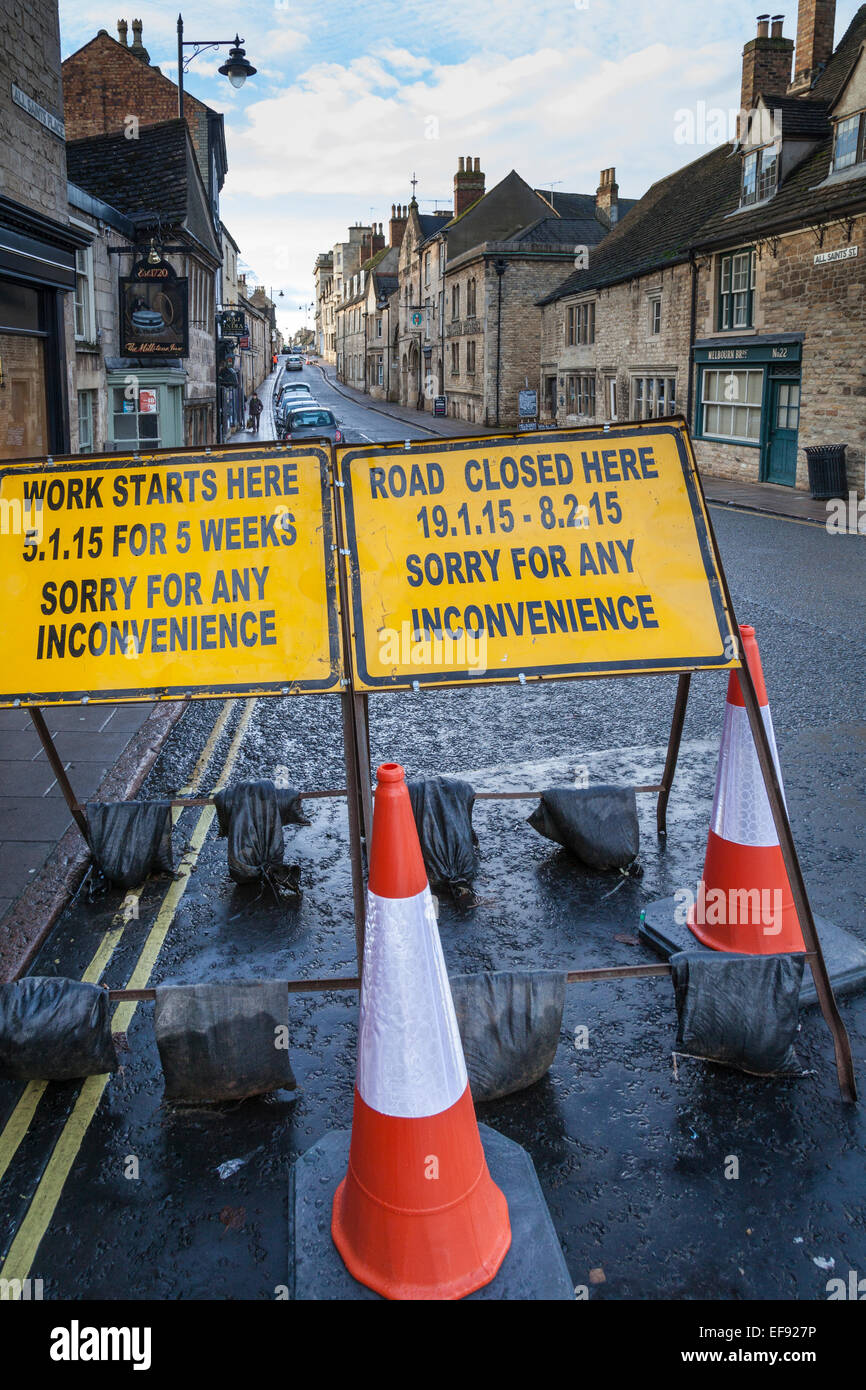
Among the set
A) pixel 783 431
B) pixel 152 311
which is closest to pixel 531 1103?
pixel 152 311

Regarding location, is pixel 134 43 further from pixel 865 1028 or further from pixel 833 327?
pixel 865 1028

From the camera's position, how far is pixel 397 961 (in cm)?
293

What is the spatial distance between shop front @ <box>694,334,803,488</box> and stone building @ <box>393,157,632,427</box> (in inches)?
735

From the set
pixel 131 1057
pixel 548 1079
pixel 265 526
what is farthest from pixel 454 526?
pixel 131 1057

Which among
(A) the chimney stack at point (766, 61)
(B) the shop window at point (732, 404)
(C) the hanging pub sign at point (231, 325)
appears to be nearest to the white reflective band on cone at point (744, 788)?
(B) the shop window at point (732, 404)

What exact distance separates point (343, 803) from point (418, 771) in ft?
1.96

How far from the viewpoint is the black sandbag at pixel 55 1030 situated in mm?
3633

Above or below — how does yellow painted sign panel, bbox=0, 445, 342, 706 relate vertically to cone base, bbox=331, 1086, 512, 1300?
above

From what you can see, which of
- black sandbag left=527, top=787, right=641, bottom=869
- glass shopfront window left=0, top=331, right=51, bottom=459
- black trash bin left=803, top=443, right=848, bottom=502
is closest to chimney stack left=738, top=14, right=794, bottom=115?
black trash bin left=803, top=443, right=848, bottom=502

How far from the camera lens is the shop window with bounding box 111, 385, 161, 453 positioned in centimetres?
2097

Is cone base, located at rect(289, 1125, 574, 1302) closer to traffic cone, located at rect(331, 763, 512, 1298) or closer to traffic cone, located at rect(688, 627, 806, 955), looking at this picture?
traffic cone, located at rect(331, 763, 512, 1298)

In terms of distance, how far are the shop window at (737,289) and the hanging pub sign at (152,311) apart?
12857 mm

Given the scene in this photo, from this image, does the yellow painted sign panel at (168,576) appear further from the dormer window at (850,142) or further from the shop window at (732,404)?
the shop window at (732,404)

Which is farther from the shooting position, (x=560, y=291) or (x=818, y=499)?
(x=560, y=291)
